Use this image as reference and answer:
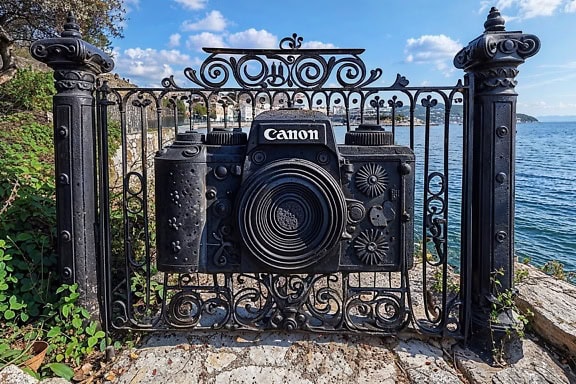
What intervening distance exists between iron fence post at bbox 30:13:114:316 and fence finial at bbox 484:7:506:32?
225cm

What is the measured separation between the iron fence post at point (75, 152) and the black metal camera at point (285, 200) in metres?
0.41

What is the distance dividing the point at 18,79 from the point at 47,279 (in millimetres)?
8715

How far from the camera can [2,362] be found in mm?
2100

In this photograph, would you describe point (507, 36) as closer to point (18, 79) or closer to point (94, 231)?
point (94, 231)

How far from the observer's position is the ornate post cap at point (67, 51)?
7.46 feet

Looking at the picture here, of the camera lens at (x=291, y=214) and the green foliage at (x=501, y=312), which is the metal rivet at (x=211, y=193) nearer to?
the camera lens at (x=291, y=214)

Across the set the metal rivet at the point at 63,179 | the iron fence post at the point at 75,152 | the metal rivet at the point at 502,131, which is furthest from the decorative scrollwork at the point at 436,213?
the metal rivet at the point at 63,179

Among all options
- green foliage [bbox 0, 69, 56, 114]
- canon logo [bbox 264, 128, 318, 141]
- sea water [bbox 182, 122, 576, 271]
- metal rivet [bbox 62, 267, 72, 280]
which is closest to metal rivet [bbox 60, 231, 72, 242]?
metal rivet [bbox 62, 267, 72, 280]

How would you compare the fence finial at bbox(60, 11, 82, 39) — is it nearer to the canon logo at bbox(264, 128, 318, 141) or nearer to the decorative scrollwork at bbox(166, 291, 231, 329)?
the canon logo at bbox(264, 128, 318, 141)

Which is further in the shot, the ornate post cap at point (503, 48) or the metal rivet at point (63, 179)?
the metal rivet at point (63, 179)

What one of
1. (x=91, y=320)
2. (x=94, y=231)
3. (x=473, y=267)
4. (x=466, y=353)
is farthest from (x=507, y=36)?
(x=91, y=320)

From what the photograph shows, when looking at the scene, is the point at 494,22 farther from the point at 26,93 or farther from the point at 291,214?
the point at 26,93

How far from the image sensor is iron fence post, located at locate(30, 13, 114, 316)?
2.31 metres

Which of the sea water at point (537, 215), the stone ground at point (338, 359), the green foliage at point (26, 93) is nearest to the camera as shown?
the stone ground at point (338, 359)
